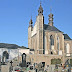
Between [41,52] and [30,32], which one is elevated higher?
[30,32]

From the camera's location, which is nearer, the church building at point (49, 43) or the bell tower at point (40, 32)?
the church building at point (49, 43)

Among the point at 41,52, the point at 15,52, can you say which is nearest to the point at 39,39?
the point at 41,52

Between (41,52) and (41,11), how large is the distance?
14.1 m

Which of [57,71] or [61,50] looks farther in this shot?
[61,50]

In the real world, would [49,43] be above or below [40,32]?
below

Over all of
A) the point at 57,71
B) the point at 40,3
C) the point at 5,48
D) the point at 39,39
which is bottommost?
the point at 57,71

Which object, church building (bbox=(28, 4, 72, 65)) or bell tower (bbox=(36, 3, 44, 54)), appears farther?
bell tower (bbox=(36, 3, 44, 54))

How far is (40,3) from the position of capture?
171 ft

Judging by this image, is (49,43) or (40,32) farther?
(49,43)

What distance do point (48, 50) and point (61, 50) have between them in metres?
4.96

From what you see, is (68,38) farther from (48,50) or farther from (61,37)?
(48,50)

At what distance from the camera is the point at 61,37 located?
171 feet

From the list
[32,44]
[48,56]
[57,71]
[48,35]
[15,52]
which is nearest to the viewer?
[57,71]

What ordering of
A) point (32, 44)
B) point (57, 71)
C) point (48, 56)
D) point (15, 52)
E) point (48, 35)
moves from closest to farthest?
point (57, 71) → point (48, 56) → point (15, 52) → point (48, 35) → point (32, 44)
